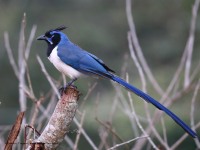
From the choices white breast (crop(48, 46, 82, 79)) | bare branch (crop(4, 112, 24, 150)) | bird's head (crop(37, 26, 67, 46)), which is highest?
bird's head (crop(37, 26, 67, 46))

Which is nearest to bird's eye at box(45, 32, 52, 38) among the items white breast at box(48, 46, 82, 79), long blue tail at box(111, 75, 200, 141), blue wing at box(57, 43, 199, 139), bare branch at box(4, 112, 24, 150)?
blue wing at box(57, 43, 199, 139)

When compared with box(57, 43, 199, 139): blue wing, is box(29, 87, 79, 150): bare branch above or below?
below

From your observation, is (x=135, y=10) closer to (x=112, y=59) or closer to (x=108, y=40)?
(x=108, y=40)

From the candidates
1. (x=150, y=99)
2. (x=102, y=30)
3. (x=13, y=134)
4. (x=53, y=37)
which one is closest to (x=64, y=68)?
(x=53, y=37)

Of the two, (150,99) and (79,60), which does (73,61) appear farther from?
(150,99)

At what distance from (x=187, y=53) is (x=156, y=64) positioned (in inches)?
423

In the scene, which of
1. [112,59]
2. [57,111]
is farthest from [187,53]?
[112,59]

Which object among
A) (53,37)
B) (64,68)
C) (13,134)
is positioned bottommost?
(13,134)

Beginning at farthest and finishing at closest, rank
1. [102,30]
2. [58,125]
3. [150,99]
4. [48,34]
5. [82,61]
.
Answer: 1. [102,30]
2. [48,34]
3. [82,61]
4. [150,99]
5. [58,125]

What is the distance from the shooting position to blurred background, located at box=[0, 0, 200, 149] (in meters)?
15.2

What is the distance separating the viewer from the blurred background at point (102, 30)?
15.2 m

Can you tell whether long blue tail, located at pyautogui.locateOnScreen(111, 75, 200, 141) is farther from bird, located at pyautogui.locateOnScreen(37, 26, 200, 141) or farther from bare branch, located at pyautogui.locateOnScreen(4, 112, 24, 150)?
bare branch, located at pyautogui.locateOnScreen(4, 112, 24, 150)

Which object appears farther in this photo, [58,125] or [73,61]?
[73,61]

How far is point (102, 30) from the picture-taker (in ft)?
57.6
